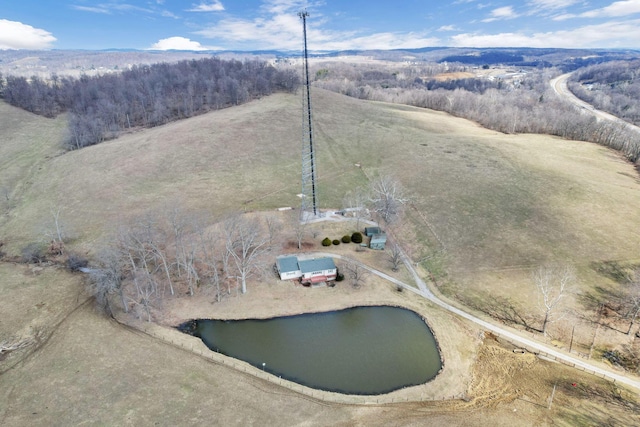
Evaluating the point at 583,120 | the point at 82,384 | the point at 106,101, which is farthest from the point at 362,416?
the point at 106,101

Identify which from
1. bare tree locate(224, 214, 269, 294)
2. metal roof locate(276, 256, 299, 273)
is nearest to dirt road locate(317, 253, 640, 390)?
metal roof locate(276, 256, 299, 273)

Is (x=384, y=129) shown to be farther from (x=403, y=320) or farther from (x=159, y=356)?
(x=159, y=356)

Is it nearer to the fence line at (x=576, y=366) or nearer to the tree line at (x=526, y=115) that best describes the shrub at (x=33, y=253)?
the fence line at (x=576, y=366)

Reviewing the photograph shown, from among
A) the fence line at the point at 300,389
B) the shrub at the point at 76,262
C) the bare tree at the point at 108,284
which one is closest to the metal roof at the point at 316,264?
the fence line at the point at 300,389

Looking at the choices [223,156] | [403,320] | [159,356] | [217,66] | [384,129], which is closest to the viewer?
[159,356]

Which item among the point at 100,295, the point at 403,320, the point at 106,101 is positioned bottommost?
the point at 403,320

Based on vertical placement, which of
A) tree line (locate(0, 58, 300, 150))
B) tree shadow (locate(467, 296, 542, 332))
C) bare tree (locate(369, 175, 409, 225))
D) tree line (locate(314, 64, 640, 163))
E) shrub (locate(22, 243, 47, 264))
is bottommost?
tree shadow (locate(467, 296, 542, 332))

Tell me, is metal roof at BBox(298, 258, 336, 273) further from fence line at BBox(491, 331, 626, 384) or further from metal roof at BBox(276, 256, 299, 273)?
fence line at BBox(491, 331, 626, 384)
